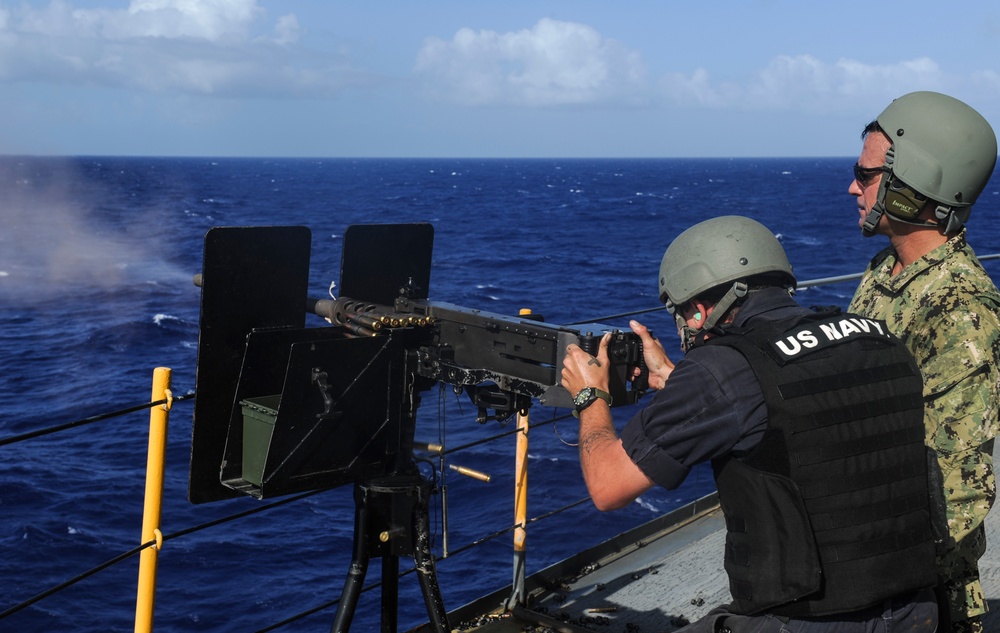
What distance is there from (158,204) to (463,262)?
54562mm

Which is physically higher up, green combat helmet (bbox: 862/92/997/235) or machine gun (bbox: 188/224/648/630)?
green combat helmet (bbox: 862/92/997/235)

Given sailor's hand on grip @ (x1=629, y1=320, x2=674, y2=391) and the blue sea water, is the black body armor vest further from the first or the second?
the blue sea water

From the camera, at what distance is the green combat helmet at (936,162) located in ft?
12.6

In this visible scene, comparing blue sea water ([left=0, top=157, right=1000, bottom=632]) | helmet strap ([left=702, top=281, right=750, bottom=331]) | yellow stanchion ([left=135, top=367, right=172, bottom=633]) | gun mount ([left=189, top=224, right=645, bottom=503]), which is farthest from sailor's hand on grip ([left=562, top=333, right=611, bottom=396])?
yellow stanchion ([left=135, top=367, right=172, bottom=633])

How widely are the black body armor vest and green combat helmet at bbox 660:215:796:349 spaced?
0.67ft

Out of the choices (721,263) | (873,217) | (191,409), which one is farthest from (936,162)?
(191,409)

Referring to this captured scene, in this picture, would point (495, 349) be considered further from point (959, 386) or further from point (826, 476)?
point (959, 386)

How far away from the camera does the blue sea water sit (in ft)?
54.9

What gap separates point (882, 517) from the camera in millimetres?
3043

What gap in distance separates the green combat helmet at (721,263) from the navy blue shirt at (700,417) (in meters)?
0.30

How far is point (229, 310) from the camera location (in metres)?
4.23

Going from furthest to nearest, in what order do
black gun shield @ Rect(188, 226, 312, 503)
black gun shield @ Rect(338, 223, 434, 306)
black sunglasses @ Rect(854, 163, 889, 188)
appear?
black gun shield @ Rect(338, 223, 434, 306)
black gun shield @ Rect(188, 226, 312, 503)
black sunglasses @ Rect(854, 163, 889, 188)

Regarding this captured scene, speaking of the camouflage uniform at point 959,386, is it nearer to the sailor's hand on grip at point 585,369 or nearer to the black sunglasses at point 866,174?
the black sunglasses at point 866,174

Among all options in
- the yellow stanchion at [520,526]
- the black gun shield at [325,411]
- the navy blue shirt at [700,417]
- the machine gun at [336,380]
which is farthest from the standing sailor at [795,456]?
the yellow stanchion at [520,526]
